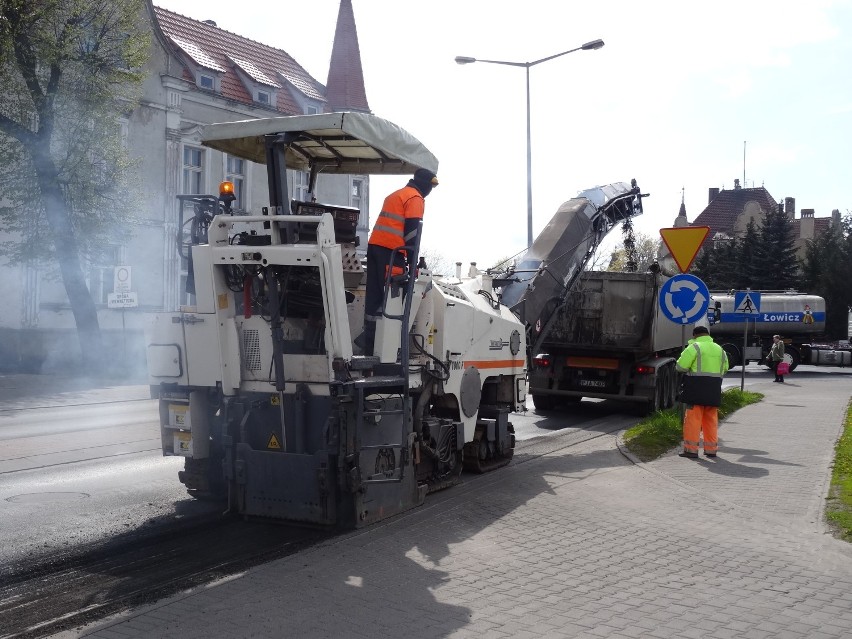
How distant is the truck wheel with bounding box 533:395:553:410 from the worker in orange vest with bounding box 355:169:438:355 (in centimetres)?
991

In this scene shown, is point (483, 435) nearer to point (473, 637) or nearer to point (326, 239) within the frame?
point (326, 239)

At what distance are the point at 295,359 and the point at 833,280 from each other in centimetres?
5002

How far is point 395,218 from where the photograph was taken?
24.5 ft

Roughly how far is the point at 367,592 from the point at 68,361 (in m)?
21.8

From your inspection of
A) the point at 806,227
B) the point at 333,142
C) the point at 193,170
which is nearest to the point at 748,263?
the point at 806,227

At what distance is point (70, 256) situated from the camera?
24.0 meters

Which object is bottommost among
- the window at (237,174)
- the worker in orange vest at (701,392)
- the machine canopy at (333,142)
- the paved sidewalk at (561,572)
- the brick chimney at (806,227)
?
the paved sidewalk at (561,572)

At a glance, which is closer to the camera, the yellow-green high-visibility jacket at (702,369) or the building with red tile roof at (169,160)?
the yellow-green high-visibility jacket at (702,369)

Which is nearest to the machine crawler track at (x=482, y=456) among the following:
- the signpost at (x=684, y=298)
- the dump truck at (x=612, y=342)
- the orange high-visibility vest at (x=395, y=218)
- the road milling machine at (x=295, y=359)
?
the road milling machine at (x=295, y=359)

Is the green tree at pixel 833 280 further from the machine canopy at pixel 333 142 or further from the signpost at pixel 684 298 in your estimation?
the machine canopy at pixel 333 142

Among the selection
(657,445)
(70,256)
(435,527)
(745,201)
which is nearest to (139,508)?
(435,527)

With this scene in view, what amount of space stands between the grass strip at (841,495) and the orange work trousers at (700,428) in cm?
140

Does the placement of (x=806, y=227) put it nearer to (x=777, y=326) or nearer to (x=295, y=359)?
(x=777, y=326)

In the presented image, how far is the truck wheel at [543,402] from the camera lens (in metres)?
17.1
